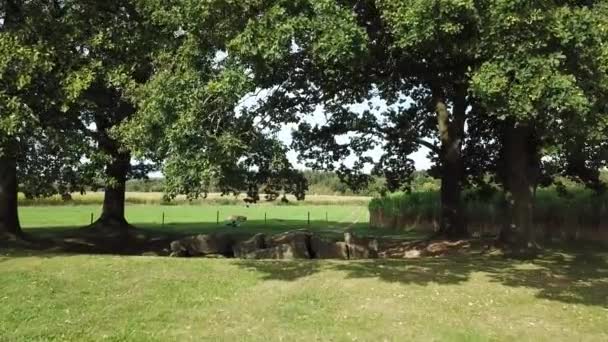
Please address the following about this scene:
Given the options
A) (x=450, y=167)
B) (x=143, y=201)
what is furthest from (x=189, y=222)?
(x=143, y=201)

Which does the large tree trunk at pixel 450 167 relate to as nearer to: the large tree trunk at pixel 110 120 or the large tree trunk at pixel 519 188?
the large tree trunk at pixel 519 188

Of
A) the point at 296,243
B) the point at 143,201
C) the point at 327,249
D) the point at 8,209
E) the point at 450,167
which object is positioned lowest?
the point at 327,249

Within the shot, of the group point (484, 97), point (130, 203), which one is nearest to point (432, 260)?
point (484, 97)

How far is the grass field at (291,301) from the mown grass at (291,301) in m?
0.03

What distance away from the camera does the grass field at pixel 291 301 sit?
11289mm

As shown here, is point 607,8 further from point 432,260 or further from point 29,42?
point 29,42

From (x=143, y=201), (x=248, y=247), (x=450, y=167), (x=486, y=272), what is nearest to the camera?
(x=486, y=272)

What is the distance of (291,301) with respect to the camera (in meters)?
13.1

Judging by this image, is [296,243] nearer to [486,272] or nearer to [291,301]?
[486,272]

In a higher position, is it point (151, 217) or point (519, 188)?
point (519, 188)

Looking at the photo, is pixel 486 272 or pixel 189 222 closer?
pixel 486 272

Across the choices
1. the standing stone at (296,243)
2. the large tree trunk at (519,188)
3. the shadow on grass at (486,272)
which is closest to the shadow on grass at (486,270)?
the shadow on grass at (486,272)

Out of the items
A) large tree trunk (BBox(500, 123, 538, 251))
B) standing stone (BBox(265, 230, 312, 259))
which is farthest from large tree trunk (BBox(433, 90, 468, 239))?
standing stone (BBox(265, 230, 312, 259))

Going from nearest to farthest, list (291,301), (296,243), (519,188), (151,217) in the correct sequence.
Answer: (291,301)
(519,188)
(296,243)
(151,217)
